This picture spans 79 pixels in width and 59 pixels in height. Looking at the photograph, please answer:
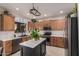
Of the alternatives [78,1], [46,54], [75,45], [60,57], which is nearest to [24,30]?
[46,54]

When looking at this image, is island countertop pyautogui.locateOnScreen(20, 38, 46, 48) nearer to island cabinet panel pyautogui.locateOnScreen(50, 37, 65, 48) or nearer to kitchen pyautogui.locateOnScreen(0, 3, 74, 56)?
kitchen pyautogui.locateOnScreen(0, 3, 74, 56)

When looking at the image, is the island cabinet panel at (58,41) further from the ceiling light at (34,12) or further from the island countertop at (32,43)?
the ceiling light at (34,12)

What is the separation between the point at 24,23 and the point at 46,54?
2.26ft

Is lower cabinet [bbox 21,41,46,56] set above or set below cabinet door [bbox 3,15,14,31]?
below

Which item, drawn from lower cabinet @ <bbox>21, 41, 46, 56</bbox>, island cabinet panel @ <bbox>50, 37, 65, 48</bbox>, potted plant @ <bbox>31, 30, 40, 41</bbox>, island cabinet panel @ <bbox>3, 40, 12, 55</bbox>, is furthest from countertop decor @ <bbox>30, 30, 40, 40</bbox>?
island cabinet panel @ <bbox>3, 40, 12, 55</bbox>

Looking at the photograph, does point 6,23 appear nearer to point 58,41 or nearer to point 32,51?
point 32,51

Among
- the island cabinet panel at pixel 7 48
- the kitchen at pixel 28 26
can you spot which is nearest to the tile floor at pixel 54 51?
the kitchen at pixel 28 26

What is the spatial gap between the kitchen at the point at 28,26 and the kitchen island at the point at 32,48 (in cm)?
5

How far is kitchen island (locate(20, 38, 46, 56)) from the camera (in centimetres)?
212

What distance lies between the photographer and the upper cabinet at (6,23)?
211 centimetres

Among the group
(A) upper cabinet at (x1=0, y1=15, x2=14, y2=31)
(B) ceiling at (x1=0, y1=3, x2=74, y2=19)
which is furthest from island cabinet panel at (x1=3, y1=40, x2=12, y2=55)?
(B) ceiling at (x1=0, y1=3, x2=74, y2=19)

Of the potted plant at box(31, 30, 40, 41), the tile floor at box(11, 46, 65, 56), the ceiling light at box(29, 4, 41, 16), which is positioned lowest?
the tile floor at box(11, 46, 65, 56)

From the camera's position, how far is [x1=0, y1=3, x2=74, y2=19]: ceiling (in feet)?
6.98

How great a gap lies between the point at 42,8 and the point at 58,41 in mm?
665
